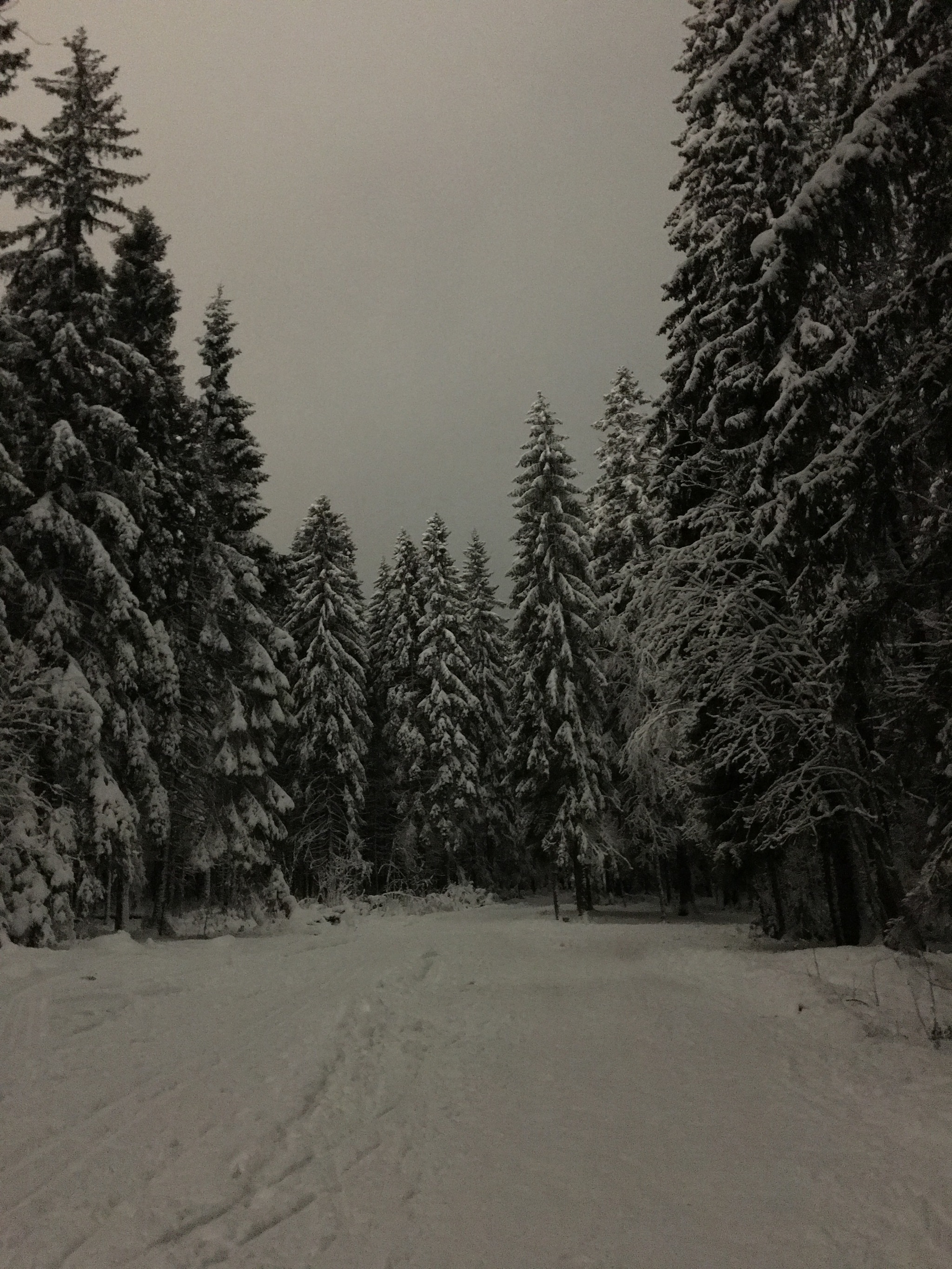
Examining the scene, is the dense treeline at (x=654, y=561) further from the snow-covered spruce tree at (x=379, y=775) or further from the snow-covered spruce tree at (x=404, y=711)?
the snow-covered spruce tree at (x=379, y=775)

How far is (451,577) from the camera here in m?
37.7

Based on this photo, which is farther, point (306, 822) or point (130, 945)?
point (306, 822)

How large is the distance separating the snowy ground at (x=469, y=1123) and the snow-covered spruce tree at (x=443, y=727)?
22393mm

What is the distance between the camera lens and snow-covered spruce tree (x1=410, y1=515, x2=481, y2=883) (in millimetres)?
33500

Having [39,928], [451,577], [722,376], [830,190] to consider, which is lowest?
[39,928]

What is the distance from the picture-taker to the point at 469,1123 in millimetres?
5758

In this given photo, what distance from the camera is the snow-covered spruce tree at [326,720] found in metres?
31.2

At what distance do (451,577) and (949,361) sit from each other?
1272 inches

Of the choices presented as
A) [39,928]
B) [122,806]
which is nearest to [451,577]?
[122,806]

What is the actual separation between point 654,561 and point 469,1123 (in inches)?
418

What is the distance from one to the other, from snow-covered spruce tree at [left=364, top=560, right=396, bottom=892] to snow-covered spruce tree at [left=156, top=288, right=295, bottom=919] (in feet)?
43.4

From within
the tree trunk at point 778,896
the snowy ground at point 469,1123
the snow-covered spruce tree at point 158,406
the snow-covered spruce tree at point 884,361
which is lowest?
the snowy ground at point 469,1123

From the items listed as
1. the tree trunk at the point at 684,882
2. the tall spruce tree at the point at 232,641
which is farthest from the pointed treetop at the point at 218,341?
the tree trunk at the point at 684,882

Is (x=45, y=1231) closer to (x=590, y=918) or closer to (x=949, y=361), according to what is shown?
(x=949, y=361)
